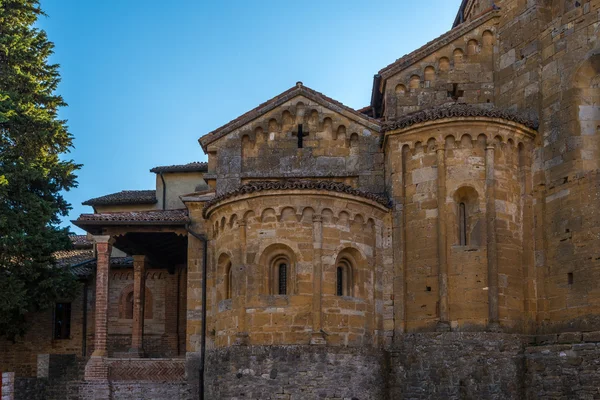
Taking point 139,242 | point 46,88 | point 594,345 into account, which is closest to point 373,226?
point 594,345

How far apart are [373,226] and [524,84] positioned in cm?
535

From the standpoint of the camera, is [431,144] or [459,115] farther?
[431,144]

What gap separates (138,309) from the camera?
2545 centimetres

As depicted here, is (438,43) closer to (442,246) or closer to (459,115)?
(459,115)

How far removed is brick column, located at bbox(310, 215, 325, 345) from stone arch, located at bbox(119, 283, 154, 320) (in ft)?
35.1

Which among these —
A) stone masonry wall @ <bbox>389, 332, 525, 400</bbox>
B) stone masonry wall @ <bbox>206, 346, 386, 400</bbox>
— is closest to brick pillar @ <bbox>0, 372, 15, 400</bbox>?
stone masonry wall @ <bbox>206, 346, 386, 400</bbox>

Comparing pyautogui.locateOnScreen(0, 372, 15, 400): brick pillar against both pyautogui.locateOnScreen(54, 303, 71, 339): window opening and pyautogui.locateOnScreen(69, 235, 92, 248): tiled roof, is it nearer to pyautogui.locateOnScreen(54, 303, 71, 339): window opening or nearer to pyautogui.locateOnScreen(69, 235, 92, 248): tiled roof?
pyautogui.locateOnScreen(54, 303, 71, 339): window opening

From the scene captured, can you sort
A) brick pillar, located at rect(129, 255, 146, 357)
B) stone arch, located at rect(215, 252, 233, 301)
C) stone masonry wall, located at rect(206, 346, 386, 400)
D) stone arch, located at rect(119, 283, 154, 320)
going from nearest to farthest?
stone masonry wall, located at rect(206, 346, 386, 400) → stone arch, located at rect(215, 252, 233, 301) → brick pillar, located at rect(129, 255, 146, 357) → stone arch, located at rect(119, 283, 154, 320)

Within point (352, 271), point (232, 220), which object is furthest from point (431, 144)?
point (232, 220)

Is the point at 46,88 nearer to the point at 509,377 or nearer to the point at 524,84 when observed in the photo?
the point at 524,84

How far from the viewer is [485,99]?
2230cm

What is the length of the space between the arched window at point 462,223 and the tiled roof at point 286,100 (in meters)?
3.47

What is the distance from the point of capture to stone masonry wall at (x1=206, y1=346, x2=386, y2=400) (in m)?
19.3

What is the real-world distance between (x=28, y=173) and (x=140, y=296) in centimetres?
502
